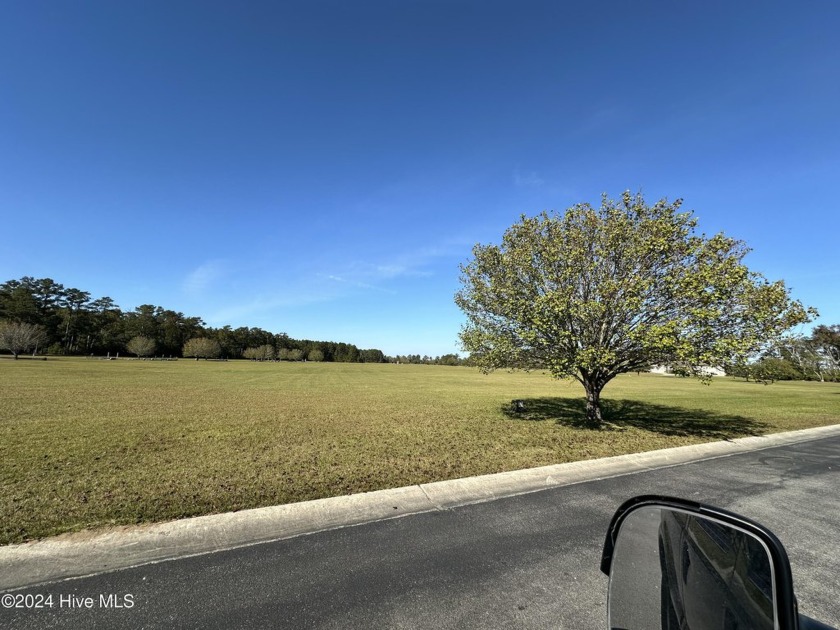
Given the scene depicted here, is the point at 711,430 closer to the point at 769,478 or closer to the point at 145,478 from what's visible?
the point at 769,478

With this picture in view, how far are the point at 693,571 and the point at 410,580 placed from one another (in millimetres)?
2879

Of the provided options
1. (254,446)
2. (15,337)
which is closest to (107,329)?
(15,337)

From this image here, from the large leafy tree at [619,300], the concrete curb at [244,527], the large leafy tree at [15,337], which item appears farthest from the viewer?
the large leafy tree at [15,337]

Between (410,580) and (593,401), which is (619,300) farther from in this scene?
(410,580)

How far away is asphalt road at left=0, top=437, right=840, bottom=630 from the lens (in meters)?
3.19

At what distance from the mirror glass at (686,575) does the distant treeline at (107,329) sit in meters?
116

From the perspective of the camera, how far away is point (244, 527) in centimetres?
489

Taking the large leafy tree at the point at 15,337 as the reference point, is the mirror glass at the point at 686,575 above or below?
below

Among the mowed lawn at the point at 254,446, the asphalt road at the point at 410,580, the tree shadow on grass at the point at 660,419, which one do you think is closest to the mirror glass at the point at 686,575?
the asphalt road at the point at 410,580

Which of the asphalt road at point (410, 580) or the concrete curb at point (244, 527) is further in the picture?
the concrete curb at point (244, 527)

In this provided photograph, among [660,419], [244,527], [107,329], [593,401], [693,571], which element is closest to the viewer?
[693,571]

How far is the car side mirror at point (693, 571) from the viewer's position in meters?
1.33

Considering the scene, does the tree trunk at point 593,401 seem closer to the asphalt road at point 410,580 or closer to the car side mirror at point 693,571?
the asphalt road at point 410,580

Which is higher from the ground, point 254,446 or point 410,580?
point 410,580
